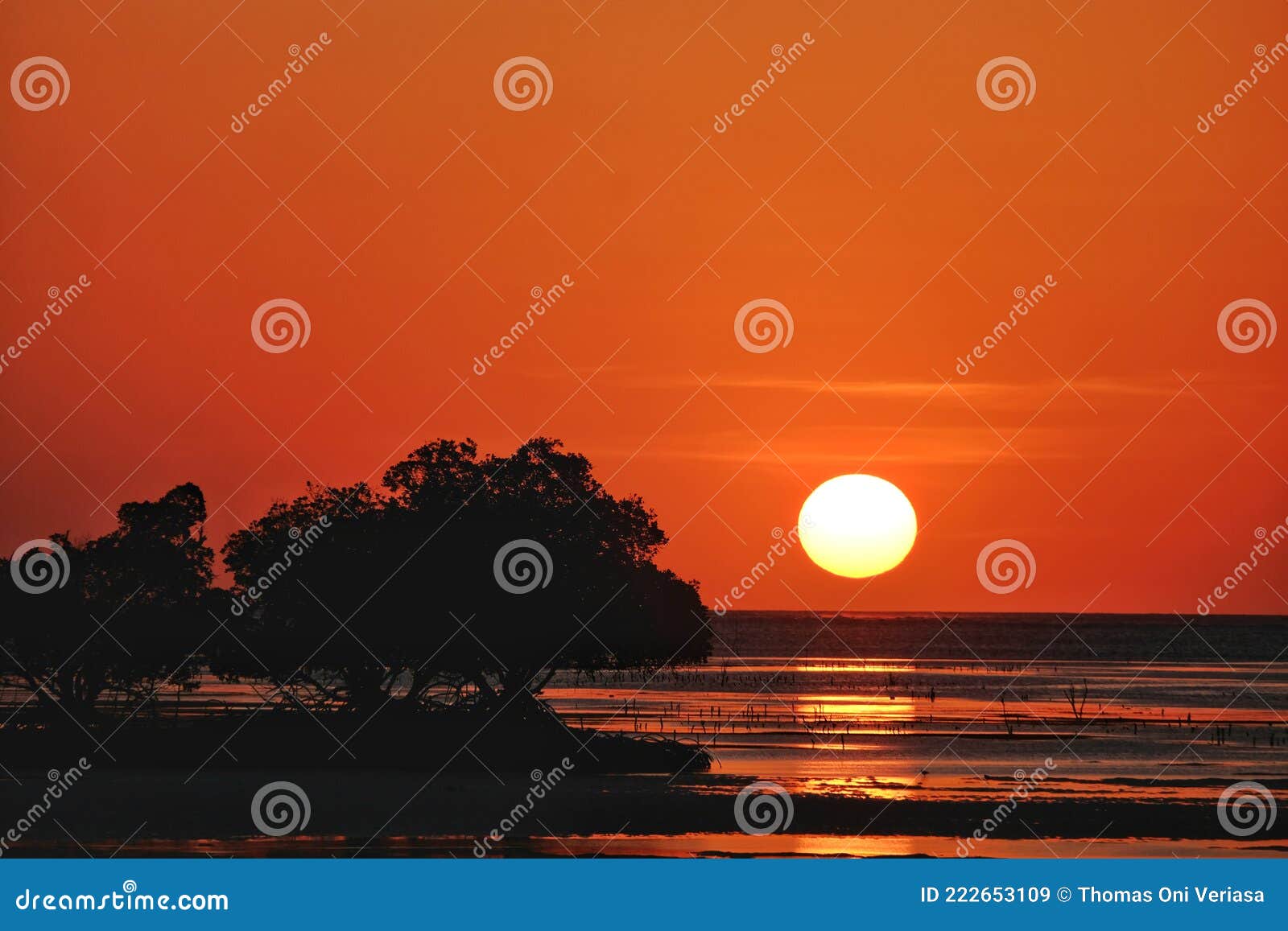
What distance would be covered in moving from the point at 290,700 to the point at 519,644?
10.9 metres

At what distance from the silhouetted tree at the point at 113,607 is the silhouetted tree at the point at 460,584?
1.83 metres

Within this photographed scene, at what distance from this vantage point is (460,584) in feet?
180

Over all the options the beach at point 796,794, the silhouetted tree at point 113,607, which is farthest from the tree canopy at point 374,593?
the beach at point 796,794

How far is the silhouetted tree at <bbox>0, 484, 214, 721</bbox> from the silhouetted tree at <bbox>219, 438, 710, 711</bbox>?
6.01ft

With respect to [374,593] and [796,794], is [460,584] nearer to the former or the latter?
[374,593]

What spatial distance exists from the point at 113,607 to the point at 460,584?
12776mm

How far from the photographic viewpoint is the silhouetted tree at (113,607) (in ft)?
175

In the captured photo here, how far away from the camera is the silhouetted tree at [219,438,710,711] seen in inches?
2157

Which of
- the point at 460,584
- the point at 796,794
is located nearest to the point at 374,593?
the point at 460,584

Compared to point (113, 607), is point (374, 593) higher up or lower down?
higher up

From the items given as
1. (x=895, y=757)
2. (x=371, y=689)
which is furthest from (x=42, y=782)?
(x=895, y=757)

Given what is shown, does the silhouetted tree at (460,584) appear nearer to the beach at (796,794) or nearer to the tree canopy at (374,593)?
the tree canopy at (374,593)

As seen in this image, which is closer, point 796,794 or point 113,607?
point 796,794

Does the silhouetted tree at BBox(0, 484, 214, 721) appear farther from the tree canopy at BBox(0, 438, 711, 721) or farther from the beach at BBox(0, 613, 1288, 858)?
the beach at BBox(0, 613, 1288, 858)
